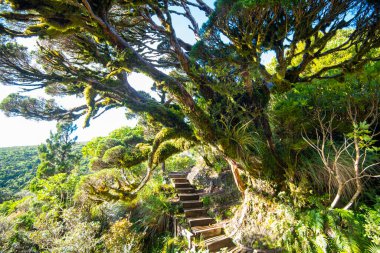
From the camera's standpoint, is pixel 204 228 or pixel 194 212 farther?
pixel 194 212

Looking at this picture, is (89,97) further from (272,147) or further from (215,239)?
(215,239)

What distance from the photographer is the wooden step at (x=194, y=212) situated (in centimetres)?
551

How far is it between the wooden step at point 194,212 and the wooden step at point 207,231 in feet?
2.00

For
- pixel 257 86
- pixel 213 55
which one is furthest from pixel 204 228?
pixel 213 55

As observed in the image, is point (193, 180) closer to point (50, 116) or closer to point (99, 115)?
point (99, 115)

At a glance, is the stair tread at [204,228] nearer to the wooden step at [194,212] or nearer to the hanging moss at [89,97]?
the wooden step at [194,212]

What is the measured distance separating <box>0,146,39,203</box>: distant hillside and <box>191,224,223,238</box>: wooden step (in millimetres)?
27855

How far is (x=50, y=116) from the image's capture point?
6359 mm

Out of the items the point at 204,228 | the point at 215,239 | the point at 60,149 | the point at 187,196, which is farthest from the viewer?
the point at 60,149

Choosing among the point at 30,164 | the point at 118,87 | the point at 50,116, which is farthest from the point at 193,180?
the point at 30,164

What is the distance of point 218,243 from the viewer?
13.8ft

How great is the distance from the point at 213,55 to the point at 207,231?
14.3 ft

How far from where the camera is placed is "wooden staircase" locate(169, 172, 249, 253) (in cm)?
420

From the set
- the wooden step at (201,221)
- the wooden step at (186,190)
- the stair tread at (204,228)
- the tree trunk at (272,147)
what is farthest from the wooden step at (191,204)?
the tree trunk at (272,147)
